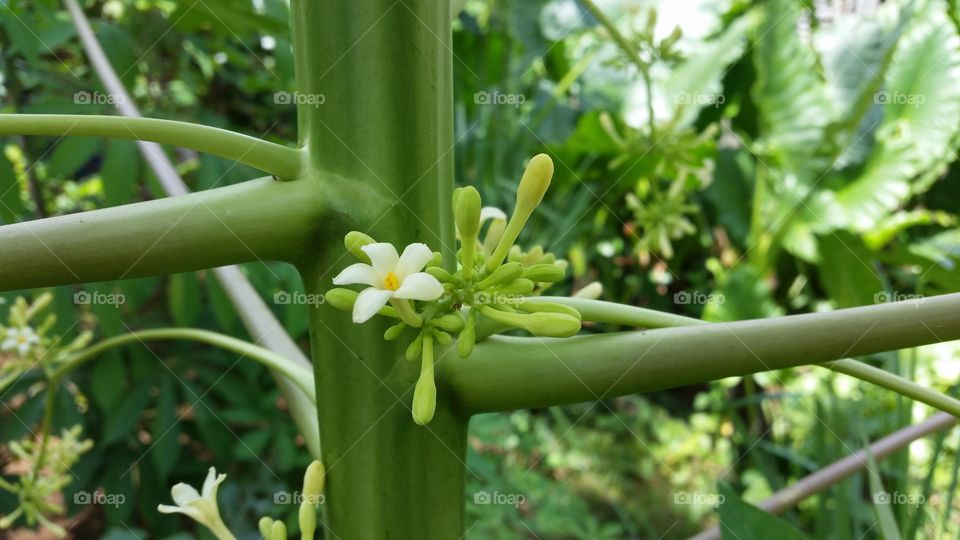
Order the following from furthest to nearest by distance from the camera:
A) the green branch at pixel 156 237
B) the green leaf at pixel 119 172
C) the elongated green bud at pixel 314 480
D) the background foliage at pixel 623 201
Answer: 1. the background foliage at pixel 623 201
2. the green leaf at pixel 119 172
3. the elongated green bud at pixel 314 480
4. the green branch at pixel 156 237

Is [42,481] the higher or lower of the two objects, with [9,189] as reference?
lower

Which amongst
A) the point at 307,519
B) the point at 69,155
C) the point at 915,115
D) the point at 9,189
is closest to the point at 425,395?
the point at 307,519

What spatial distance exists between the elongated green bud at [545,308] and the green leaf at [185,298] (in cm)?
86

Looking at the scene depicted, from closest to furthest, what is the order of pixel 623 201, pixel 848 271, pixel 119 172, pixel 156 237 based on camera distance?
pixel 156 237, pixel 119 172, pixel 848 271, pixel 623 201

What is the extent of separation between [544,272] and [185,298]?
855mm

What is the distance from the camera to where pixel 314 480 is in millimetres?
443

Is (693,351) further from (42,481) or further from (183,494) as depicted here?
(42,481)

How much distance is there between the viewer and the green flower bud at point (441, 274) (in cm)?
42

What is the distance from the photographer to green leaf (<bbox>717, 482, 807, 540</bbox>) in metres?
0.50

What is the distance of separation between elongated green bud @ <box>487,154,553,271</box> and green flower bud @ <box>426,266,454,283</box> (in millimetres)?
30

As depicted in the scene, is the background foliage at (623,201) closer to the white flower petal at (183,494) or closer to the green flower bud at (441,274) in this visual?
the white flower petal at (183,494)

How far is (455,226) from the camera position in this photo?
1.58 ft

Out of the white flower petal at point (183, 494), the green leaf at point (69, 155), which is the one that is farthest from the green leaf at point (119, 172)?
the white flower petal at point (183, 494)

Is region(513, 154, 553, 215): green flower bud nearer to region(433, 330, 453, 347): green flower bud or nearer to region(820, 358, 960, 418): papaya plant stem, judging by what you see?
region(433, 330, 453, 347): green flower bud
